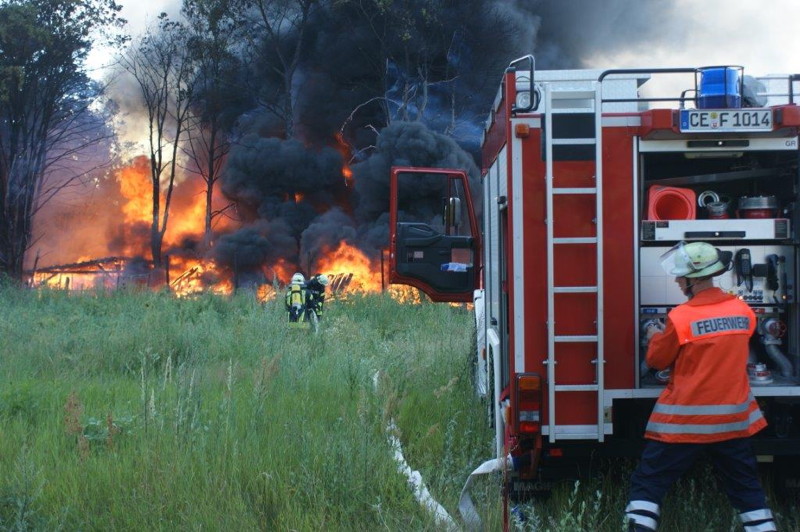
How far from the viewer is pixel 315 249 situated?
2339 cm

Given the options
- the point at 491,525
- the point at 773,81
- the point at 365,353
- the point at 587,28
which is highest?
the point at 587,28

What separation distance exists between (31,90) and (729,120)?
935 inches

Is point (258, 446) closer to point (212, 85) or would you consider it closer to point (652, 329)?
point (652, 329)

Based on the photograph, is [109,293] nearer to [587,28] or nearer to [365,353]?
[365,353]

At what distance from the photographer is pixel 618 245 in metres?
4.54

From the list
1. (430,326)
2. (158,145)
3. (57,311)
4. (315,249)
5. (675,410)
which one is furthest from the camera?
(158,145)

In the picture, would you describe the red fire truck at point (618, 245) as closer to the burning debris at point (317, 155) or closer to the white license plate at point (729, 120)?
the white license plate at point (729, 120)

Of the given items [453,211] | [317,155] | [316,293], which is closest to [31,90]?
→ [317,155]

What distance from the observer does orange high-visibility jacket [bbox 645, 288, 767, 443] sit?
4098 millimetres

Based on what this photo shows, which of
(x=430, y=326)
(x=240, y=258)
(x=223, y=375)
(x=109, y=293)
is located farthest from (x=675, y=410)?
(x=240, y=258)

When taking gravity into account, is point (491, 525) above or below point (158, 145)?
below

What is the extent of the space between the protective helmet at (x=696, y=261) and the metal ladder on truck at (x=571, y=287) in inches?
15.6

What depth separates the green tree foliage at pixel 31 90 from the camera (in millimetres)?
23250

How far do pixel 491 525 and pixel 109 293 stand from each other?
14.3m
